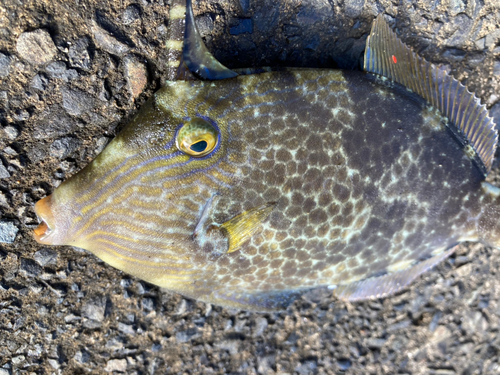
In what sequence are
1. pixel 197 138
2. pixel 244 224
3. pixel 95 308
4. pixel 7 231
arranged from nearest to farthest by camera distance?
pixel 197 138, pixel 244 224, pixel 7 231, pixel 95 308

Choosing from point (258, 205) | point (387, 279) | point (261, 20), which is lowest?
point (387, 279)

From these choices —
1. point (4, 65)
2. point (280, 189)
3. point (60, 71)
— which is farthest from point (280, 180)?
point (4, 65)

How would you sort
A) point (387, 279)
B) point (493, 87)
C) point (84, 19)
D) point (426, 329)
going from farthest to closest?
point (426, 329) < point (493, 87) < point (387, 279) < point (84, 19)

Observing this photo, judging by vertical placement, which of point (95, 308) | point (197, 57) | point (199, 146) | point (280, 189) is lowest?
point (95, 308)

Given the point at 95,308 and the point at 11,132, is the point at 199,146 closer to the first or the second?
the point at 11,132

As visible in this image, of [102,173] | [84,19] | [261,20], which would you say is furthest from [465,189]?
[84,19]

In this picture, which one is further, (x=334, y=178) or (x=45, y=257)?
(x=45, y=257)

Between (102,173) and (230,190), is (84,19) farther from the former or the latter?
(230,190)

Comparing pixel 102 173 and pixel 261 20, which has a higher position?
pixel 261 20
